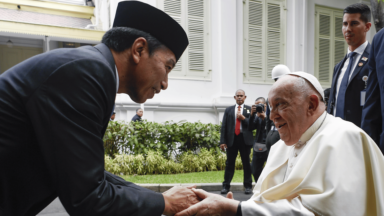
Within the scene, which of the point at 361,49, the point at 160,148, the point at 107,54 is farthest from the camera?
the point at 160,148

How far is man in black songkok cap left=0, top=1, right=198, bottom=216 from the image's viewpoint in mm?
1283

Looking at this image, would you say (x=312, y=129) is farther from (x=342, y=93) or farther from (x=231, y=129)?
(x=231, y=129)

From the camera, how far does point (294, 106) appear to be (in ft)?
7.32

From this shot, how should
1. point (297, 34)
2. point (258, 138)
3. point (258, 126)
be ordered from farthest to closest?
point (297, 34)
point (258, 126)
point (258, 138)

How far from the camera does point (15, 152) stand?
141 centimetres

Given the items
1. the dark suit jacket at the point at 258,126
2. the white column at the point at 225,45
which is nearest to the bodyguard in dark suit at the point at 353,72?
the dark suit jacket at the point at 258,126

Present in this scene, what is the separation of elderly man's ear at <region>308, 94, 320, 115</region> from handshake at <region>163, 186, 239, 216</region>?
0.84 metres

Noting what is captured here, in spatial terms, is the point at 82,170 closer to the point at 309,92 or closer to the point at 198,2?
the point at 309,92

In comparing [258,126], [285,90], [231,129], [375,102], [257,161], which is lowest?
[257,161]

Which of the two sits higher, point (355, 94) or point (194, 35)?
point (194, 35)

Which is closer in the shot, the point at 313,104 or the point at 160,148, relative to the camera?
the point at 313,104

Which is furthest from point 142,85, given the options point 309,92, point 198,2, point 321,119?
point 198,2

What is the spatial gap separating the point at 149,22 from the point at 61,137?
835mm

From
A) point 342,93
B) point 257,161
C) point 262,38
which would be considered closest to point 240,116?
point 257,161
